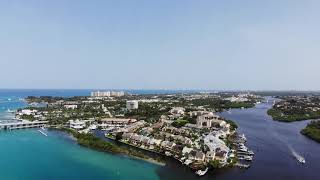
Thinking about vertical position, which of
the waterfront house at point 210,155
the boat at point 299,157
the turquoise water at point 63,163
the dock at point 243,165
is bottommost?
the boat at point 299,157

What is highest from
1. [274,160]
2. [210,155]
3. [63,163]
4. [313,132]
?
[210,155]

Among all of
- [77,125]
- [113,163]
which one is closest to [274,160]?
[113,163]

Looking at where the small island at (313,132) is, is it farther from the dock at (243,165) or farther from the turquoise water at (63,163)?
the turquoise water at (63,163)

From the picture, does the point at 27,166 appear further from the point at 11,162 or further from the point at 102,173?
the point at 102,173

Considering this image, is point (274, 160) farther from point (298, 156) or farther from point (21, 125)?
point (21, 125)

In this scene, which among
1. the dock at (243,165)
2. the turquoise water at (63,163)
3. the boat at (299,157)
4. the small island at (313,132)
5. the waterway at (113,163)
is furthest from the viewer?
the small island at (313,132)

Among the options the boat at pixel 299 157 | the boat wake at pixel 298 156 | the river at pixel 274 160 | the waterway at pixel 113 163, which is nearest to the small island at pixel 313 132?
the river at pixel 274 160

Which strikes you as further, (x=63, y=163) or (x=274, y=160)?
(x=274, y=160)

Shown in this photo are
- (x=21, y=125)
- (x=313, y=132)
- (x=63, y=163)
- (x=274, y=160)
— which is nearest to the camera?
(x=63, y=163)

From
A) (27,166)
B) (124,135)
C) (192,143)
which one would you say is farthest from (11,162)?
(192,143)
